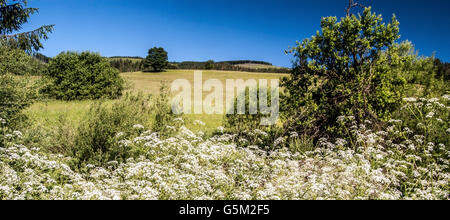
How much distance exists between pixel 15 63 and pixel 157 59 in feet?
208

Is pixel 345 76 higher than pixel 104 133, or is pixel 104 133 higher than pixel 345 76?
pixel 345 76

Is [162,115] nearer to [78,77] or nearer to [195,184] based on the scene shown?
[195,184]

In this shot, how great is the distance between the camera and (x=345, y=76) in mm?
8812

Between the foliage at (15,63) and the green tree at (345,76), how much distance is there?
374 inches

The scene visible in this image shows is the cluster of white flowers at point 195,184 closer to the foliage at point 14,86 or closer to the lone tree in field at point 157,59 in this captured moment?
the foliage at point 14,86

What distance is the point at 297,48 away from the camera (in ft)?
29.9

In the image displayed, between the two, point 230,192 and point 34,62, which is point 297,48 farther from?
point 34,62

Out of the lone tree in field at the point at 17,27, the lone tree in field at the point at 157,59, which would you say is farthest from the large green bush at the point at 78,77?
the lone tree in field at the point at 157,59

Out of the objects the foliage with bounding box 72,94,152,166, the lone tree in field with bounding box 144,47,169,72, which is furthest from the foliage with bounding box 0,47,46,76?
the lone tree in field with bounding box 144,47,169,72

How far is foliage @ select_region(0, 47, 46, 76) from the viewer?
29.4ft

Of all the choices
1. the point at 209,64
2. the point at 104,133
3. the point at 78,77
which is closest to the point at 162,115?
the point at 104,133

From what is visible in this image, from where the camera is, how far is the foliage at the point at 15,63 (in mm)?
8953

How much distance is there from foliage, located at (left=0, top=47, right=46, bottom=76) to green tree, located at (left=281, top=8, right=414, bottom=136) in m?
9.49
